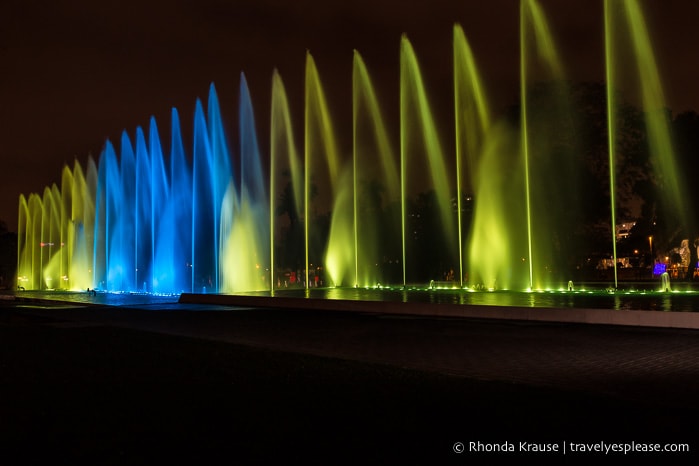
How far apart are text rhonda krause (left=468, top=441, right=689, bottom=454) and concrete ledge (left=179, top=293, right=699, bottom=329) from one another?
7482mm

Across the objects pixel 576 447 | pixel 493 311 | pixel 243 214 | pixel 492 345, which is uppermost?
pixel 243 214

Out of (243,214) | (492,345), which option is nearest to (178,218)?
(243,214)

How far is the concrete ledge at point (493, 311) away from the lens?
35.7ft

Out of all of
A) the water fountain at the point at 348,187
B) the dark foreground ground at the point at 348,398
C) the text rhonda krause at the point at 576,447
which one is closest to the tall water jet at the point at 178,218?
the water fountain at the point at 348,187

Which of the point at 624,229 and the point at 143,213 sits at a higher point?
the point at 143,213

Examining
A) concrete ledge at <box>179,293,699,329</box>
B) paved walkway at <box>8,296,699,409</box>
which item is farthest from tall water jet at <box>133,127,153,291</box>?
paved walkway at <box>8,296,699,409</box>

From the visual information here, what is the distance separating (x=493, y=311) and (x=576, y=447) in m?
9.10

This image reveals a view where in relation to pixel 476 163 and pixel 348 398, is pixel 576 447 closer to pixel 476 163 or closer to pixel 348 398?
pixel 348 398

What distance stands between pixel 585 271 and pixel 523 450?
112 feet

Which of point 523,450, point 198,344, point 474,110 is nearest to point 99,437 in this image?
point 523,450

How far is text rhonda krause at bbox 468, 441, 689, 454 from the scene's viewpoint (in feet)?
12.7

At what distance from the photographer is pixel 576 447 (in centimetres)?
394

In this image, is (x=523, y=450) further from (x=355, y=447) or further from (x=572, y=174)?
(x=572, y=174)

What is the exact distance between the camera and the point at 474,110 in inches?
942
